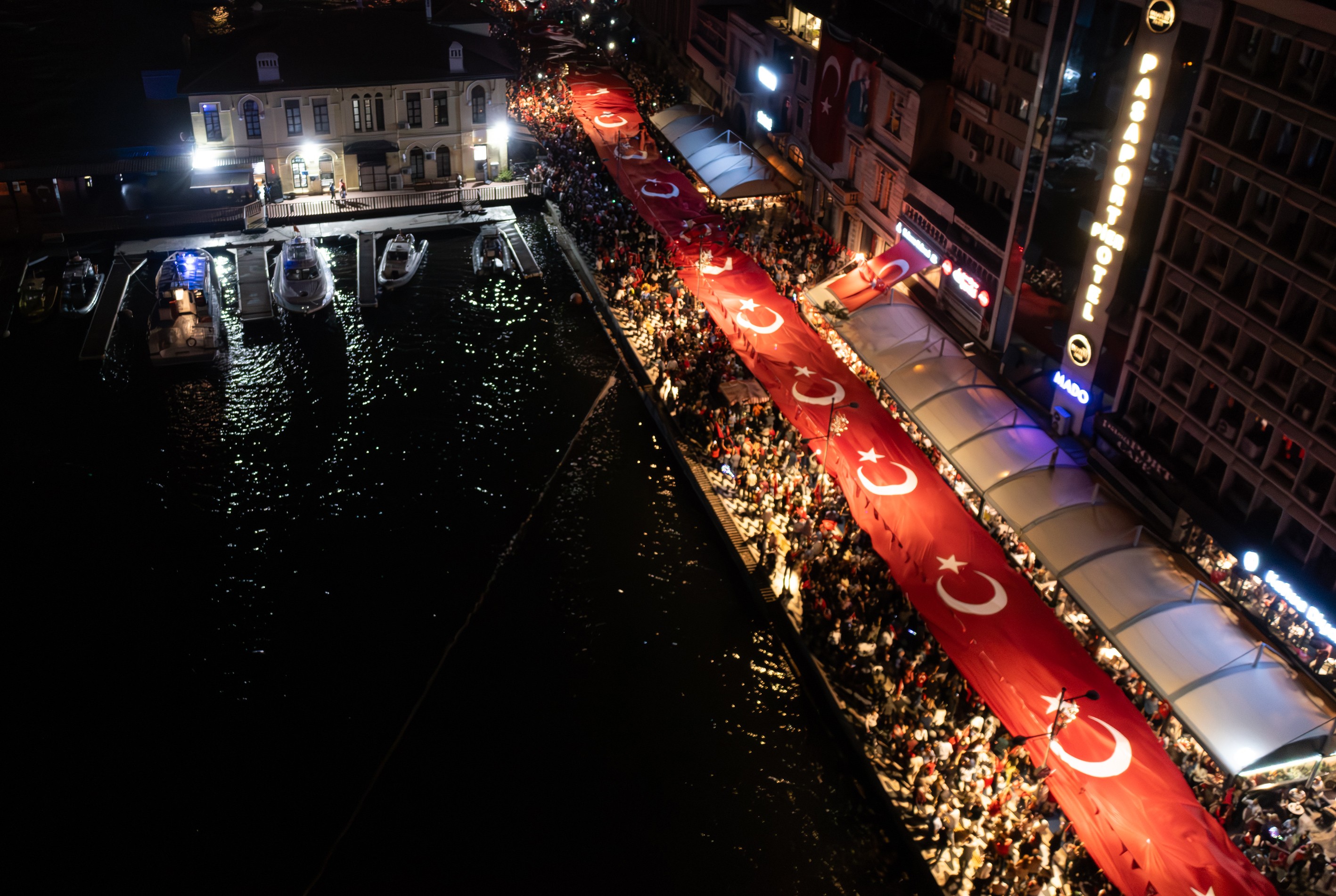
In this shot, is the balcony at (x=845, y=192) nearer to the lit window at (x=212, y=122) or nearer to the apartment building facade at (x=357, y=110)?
the apartment building facade at (x=357, y=110)

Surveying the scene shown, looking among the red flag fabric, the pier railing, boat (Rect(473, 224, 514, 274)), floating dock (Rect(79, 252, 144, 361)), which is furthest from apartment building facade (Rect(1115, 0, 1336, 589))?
floating dock (Rect(79, 252, 144, 361))

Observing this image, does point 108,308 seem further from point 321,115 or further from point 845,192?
point 845,192

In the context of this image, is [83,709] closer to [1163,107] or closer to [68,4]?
[1163,107]

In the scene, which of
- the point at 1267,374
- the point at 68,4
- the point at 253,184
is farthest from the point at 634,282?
the point at 68,4

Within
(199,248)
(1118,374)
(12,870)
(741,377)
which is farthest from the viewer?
(199,248)

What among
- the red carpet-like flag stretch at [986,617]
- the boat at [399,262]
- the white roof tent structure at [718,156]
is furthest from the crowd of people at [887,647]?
the boat at [399,262]

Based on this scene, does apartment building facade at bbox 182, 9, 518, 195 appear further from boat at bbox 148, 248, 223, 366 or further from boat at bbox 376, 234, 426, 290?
boat at bbox 148, 248, 223, 366

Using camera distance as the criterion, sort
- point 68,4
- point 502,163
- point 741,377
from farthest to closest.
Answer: point 68,4, point 502,163, point 741,377
